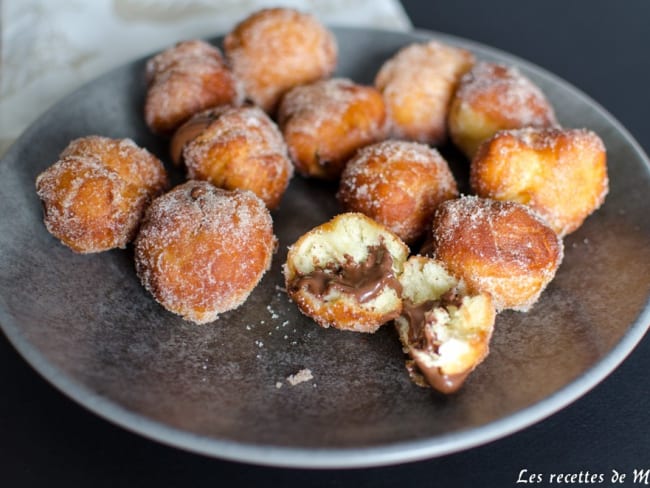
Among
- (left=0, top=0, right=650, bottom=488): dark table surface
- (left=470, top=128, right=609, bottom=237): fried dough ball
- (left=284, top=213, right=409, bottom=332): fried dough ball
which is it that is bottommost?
(left=0, top=0, right=650, bottom=488): dark table surface

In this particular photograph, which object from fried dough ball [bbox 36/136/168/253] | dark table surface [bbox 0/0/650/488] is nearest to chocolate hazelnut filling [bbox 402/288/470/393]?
dark table surface [bbox 0/0/650/488]

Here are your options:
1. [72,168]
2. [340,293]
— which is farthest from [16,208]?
[340,293]

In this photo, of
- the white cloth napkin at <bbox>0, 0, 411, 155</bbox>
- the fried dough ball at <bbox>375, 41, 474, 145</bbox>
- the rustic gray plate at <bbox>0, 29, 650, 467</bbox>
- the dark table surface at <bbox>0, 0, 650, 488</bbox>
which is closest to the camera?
the rustic gray plate at <bbox>0, 29, 650, 467</bbox>

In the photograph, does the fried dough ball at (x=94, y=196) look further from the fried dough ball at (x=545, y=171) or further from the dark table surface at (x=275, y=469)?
the fried dough ball at (x=545, y=171)

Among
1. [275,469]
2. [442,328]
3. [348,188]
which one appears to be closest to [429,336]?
[442,328]

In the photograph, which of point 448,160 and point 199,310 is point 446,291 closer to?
point 199,310

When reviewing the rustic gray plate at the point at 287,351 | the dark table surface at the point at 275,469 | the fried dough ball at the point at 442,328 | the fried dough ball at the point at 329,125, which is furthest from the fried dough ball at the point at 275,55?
the dark table surface at the point at 275,469

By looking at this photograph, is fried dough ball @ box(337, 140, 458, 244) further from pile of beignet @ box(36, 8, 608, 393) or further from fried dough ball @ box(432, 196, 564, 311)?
fried dough ball @ box(432, 196, 564, 311)
